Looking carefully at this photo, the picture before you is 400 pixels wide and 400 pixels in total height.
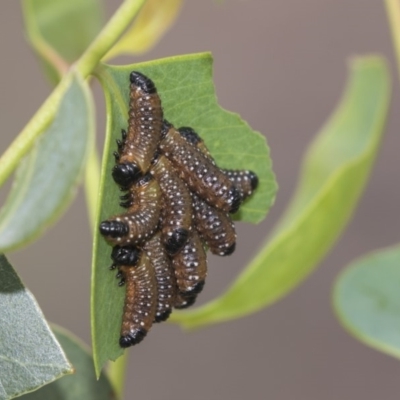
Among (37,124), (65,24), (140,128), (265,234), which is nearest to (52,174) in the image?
(37,124)

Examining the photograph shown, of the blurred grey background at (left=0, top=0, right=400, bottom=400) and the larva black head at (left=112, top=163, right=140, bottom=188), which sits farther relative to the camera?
the blurred grey background at (left=0, top=0, right=400, bottom=400)

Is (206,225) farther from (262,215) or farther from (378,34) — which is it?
(378,34)

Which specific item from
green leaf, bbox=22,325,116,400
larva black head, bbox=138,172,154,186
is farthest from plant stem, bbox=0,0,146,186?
green leaf, bbox=22,325,116,400

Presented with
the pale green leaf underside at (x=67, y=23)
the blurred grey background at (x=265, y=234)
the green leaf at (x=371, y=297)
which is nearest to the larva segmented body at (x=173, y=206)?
the green leaf at (x=371, y=297)

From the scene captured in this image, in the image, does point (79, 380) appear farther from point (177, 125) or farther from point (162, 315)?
point (177, 125)

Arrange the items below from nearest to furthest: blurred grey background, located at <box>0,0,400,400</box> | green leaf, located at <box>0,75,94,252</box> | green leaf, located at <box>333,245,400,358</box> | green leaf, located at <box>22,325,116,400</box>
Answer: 1. green leaf, located at <box>0,75,94,252</box>
2. green leaf, located at <box>22,325,116,400</box>
3. green leaf, located at <box>333,245,400,358</box>
4. blurred grey background, located at <box>0,0,400,400</box>

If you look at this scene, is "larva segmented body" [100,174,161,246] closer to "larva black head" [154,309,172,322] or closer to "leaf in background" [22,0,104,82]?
→ "larva black head" [154,309,172,322]

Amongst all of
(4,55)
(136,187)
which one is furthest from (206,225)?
(4,55)
